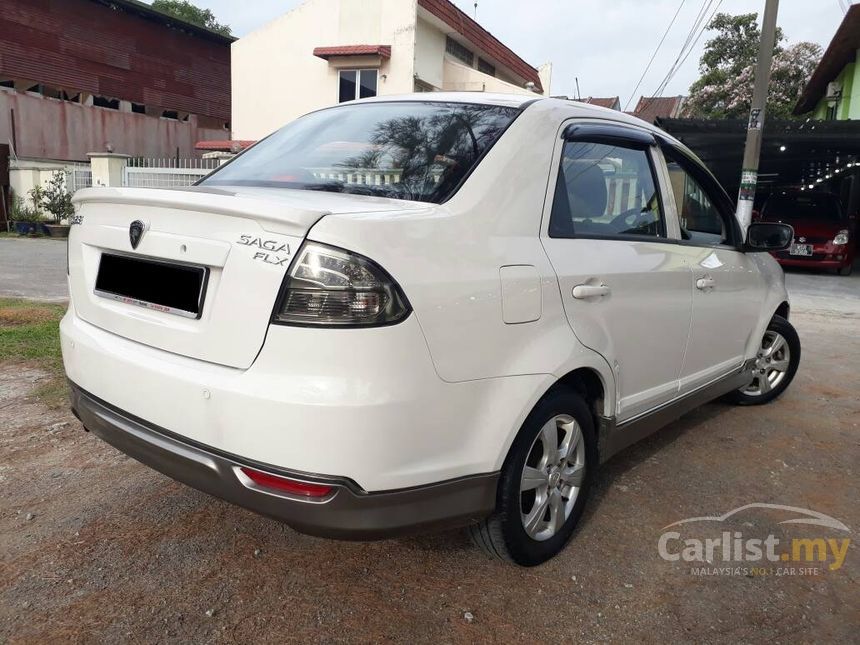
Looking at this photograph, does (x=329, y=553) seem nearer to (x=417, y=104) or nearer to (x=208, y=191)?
(x=208, y=191)

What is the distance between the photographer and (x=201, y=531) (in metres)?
2.81

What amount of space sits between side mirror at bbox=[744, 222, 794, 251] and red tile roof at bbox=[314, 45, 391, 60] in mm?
15489

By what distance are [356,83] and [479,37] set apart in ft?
14.9

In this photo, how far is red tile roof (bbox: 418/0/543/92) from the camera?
60.7 feet

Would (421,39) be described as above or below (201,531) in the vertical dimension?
above

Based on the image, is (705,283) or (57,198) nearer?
(705,283)

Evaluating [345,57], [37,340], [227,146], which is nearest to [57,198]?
[227,146]

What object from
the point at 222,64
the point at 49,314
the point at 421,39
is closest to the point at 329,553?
the point at 49,314

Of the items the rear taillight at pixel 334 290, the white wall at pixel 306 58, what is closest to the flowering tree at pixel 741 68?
the white wall at pixel 306 58

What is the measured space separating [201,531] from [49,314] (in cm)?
460

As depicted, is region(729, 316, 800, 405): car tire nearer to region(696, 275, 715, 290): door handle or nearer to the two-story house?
region(696, 275, 715, 290): door handle

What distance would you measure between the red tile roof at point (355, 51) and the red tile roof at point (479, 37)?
142cm

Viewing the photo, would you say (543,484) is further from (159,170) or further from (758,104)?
(159,170)

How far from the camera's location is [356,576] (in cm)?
257
